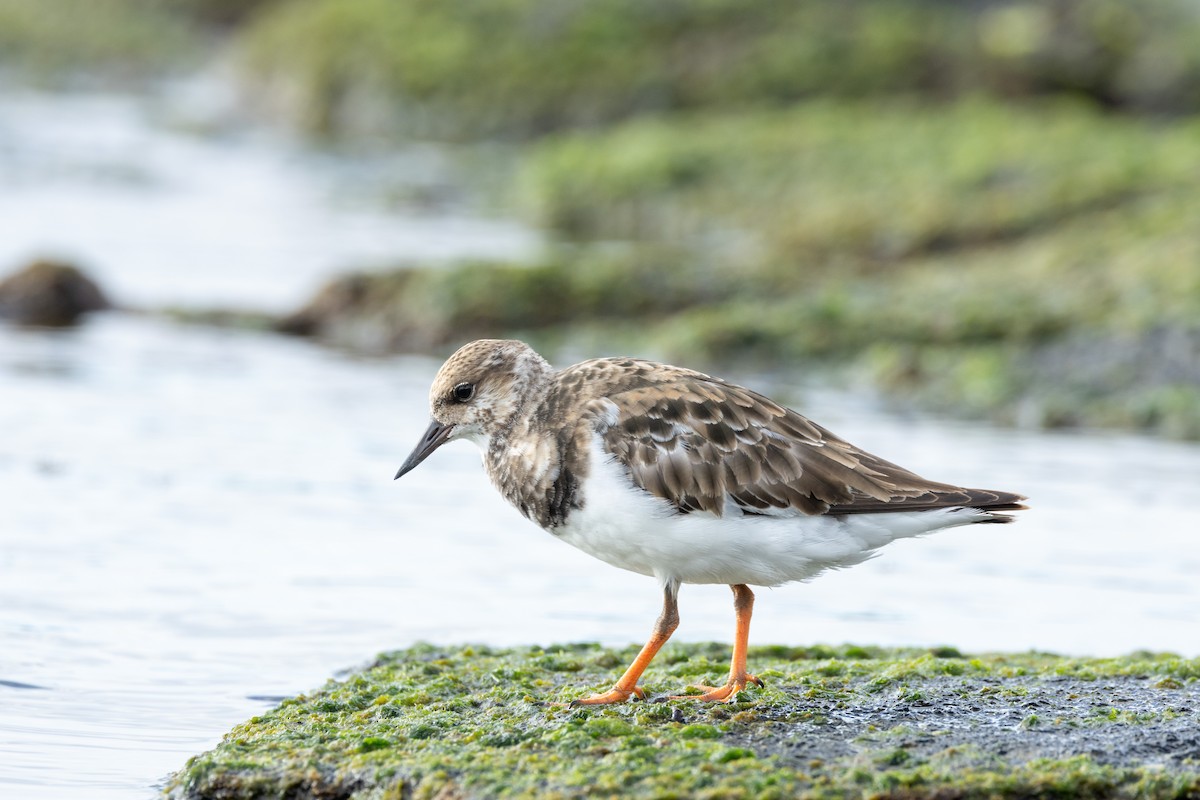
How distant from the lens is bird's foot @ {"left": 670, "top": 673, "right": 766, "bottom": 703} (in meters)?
5.77

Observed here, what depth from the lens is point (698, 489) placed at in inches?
222

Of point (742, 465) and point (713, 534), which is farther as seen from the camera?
Answer: point (742, 465)

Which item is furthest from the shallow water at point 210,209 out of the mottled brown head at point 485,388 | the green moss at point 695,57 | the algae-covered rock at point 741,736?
the algae-covered rock at point 741,736

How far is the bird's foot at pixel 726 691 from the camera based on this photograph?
5.77 meters

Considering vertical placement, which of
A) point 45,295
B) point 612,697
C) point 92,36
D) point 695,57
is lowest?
point 612,697

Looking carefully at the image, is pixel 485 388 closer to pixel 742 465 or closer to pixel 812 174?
pixel 742 465

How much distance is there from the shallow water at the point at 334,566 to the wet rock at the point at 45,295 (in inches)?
87.0

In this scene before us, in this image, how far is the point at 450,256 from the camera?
18.7 m

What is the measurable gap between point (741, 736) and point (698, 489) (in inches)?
33.1

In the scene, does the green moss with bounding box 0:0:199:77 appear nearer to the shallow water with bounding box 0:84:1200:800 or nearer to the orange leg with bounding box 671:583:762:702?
the shallow water with bounding box 0:84:1200:800

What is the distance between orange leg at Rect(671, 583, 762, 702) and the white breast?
0.24 meters

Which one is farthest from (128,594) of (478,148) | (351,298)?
(478,148)

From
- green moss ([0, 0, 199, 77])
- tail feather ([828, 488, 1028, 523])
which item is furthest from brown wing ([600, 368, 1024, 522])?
green moss ([0, 0, 199, 77])

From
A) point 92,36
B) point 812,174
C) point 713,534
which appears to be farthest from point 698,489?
point 92,36
